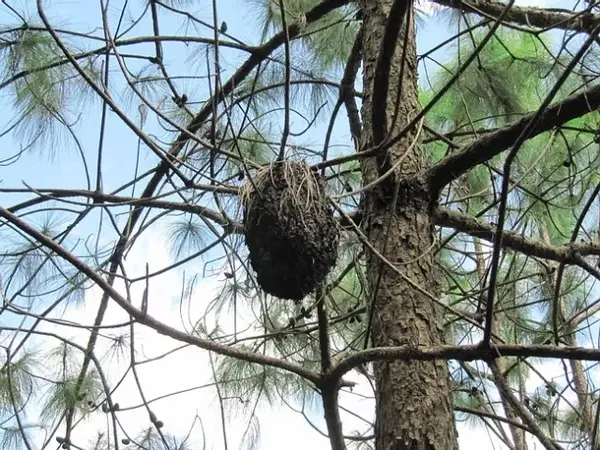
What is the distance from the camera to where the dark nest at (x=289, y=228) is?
1.53m

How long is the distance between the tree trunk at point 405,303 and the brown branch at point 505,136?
0.06m

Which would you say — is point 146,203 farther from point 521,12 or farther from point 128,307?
point 521,12

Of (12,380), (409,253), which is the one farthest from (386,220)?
(12,380)

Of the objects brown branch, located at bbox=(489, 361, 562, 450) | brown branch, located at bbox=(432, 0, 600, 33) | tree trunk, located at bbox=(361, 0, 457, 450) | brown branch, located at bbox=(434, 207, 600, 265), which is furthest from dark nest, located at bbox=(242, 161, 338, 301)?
brown branch, located at bbox=(432, 0, 600, 33)

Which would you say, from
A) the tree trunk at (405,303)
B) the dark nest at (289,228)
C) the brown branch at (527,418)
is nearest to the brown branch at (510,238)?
the tree trunk at (405,303)

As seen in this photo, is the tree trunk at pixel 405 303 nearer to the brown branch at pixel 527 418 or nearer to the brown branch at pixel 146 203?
the brown branch at pixel 527 418

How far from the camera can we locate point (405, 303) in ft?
6.02

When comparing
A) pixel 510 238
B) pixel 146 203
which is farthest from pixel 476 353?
pixel 146 203

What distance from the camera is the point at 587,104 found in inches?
67.4

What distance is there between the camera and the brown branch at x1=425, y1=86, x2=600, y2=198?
1725 mm

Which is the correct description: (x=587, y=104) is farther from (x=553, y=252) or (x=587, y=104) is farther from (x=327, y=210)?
(x=327, y=210)

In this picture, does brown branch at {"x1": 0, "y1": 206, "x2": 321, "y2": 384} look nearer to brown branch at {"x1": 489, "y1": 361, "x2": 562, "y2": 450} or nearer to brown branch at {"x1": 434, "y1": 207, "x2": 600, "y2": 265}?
brown branch at {"x1": 489, "y1": 361, "x2": 562, "y2": 450}

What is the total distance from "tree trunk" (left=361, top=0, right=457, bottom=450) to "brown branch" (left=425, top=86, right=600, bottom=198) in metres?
0.06

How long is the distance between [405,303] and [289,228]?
0.43 m
